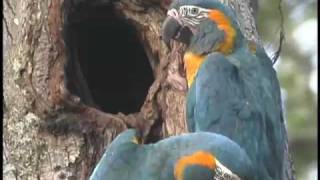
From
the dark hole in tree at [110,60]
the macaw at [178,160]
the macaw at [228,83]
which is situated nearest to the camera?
the macaw at [178,160]

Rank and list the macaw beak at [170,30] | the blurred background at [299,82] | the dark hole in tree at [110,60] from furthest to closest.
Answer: the blurred background at [299,82], the dark hole in tree at [110,60], the macaw beak at [170,30]

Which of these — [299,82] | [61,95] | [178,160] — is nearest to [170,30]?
[61,95]

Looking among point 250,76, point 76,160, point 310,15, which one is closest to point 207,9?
point 250,76

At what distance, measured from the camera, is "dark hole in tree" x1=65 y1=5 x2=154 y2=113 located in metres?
3.51

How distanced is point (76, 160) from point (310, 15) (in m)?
2.95

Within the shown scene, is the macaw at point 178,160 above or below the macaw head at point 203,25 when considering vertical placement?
below

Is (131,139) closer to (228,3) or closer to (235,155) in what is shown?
(235,155)

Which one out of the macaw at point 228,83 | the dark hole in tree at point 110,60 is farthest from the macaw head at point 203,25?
the dark hole in tree at point 110,60

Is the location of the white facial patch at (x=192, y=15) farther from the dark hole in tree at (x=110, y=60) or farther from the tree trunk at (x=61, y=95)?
the dark hole in tree at (x=110, y=60)

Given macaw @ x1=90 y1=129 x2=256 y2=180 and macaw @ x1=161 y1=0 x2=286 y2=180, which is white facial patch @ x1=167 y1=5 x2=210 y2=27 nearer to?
macaw @ x1=161 y1=0 x2=286 y2=180

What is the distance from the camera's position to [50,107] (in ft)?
9.93

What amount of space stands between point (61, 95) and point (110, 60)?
761 mm

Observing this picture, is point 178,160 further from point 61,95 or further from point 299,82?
point 299,82

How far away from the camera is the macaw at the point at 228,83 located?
2.92 m
